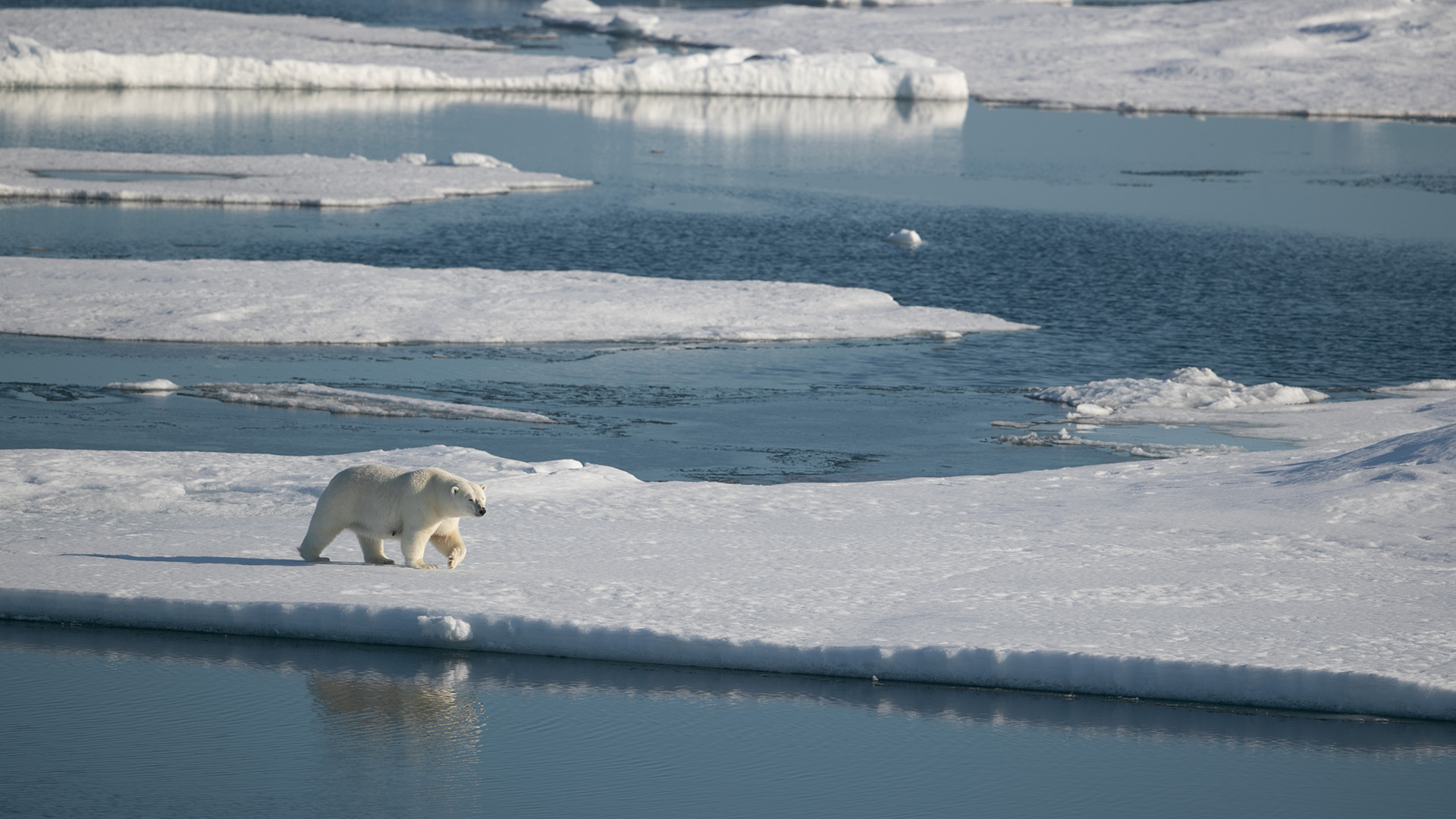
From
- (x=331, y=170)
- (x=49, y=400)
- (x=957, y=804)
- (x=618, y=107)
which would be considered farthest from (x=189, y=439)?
(x=618, y=107)

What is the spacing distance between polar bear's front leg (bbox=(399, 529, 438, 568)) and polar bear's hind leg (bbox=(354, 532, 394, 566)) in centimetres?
14

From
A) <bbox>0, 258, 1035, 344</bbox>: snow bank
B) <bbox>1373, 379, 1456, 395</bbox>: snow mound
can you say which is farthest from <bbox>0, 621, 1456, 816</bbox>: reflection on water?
<bbox>1373, 379, 1456, 395</bbox>: snow mound

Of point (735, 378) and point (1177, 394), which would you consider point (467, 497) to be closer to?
point (735, 378)

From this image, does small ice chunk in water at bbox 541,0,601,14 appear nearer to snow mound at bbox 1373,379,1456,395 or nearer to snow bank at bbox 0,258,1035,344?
snow bank at bbox 0,258,1035,344

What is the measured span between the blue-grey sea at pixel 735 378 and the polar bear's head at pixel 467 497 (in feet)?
1.98

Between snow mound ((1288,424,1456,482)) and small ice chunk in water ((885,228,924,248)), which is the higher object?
small ice chunk in water ((885,228,924,248))

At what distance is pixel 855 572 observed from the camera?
6.76 m

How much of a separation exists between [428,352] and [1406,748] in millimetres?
9477

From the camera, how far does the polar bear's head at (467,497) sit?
242 inches

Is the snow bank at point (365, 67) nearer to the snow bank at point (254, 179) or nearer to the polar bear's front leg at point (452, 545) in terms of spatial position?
the snow bank at point (254, 179)

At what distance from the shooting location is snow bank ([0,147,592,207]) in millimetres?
20625

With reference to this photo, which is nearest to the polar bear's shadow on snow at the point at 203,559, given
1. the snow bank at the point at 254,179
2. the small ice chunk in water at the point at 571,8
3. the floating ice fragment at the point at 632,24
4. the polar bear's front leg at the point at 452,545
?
the polar bear's front leg at the point at 452,545

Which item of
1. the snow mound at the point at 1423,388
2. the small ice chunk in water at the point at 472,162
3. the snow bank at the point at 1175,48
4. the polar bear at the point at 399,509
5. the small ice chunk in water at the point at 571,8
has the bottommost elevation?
the snow mound at the point at 1423,388

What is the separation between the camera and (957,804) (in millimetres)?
5113
